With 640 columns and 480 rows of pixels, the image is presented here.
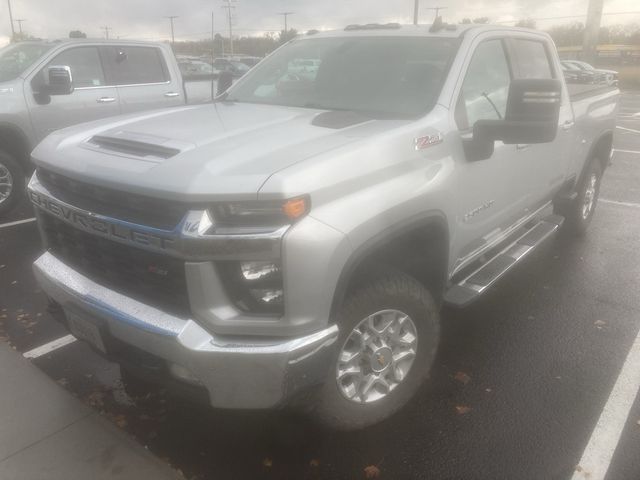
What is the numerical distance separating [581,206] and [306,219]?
452 cm

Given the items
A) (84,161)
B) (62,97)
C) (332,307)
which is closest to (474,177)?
(332,307)

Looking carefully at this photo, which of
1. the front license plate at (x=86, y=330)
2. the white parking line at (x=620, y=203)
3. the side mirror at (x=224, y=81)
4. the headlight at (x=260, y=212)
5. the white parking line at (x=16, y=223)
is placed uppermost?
the side mirror at (x=224, y=81)

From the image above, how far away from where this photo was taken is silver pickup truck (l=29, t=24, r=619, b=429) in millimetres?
2172

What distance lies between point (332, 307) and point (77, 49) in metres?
5.87

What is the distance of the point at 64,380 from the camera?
341cm

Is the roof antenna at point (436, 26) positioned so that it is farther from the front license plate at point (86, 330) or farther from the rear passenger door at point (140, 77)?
the rear passenger door at point (140, 77)

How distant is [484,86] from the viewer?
358 centimetres

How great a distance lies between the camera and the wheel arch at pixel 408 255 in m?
2.36

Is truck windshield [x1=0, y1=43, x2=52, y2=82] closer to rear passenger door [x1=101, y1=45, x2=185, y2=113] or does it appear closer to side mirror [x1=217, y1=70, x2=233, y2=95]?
rear passenger door [x1=101, y1=45, x2=185, y2=113]

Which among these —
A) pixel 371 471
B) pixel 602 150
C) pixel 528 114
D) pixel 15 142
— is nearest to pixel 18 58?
pixel 15 142

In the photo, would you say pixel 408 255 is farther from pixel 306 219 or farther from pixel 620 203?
pixel 620 203

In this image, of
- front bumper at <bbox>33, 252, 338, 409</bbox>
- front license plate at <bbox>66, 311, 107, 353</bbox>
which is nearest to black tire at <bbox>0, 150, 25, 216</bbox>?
front license plate at <bbox>66, 311, 107, 353</bbox>

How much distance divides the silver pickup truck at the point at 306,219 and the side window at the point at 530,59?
181 millimetres

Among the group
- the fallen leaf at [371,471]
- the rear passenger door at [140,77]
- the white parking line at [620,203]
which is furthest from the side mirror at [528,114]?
the rear passenger door at [140,77]
